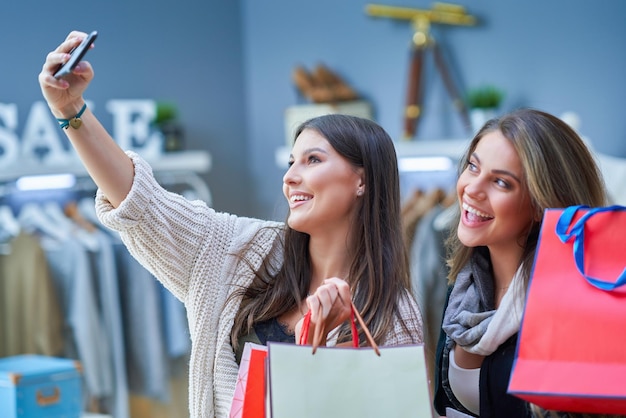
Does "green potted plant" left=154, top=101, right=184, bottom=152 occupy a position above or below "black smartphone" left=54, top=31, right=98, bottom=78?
below

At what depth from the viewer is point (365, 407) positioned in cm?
137

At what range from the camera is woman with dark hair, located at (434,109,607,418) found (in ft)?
5.37

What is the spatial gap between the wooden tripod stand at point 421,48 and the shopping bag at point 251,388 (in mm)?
3132

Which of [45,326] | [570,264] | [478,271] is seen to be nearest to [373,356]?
[570,264]

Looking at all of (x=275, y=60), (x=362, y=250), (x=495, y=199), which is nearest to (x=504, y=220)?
(x=495, y=199)

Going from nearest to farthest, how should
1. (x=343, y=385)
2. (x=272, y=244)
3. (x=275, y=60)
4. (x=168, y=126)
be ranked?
(x=343, y=385)
(x=272, y=244)
(x=168, y=126)
(x=275, y=60)

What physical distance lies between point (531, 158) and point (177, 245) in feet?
2.25

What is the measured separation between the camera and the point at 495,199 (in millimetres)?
1663

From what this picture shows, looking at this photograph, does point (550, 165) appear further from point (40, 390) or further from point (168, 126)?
point (168, 126)

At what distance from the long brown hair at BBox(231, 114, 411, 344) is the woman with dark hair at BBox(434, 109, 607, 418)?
16cm

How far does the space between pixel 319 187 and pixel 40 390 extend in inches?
60.6

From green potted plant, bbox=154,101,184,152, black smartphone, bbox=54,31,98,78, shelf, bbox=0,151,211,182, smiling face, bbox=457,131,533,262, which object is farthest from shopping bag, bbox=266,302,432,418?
green potted plant, bbox=154,101,184,152

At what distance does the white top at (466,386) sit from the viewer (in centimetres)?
171

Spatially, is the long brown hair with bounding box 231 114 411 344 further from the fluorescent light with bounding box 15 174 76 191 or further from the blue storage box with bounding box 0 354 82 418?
the fluorescent light with bounding box 15 174 76 191
